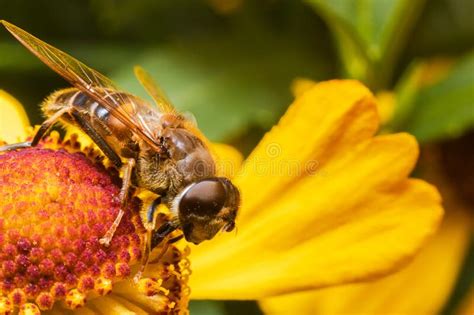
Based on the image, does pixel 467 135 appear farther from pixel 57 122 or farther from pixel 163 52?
pixel 57 122

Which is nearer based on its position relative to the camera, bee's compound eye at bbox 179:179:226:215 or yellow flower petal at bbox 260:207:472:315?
bee's compound eye at bbox 179:179:226:215

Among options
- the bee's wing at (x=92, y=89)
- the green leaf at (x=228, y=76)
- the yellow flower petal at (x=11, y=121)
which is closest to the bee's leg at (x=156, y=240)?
the bee's wing at (x=92, y=89)

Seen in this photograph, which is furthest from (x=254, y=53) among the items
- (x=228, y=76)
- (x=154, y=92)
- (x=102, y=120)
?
(x=102, y=120)

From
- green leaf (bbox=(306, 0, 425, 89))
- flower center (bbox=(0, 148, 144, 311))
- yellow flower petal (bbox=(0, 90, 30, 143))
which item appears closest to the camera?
flower center (bbox=(0, 148, 144, 311))

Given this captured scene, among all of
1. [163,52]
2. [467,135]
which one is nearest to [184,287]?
[163,52]

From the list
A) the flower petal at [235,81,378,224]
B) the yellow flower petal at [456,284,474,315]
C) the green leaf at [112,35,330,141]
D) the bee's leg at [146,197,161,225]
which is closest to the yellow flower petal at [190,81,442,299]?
the flower petal at [235,81,378,224]

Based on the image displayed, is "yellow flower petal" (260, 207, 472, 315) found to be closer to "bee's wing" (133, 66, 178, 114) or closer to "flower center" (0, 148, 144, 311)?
"bee's wing" (133, 66, 178, 114)
